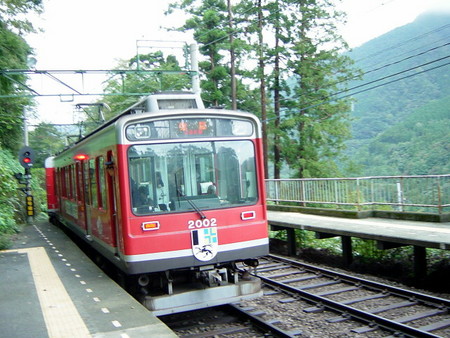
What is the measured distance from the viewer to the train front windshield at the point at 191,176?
6.58 meters

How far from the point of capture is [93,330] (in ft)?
17.3

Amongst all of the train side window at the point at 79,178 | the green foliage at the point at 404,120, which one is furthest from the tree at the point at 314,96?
the train side window at the point at 79,178

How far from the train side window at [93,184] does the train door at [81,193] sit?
0.74 meters

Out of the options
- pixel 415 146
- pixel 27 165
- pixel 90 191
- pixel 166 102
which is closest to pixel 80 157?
pixel 90 191

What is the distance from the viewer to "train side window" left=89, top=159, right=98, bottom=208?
8664 millimetres

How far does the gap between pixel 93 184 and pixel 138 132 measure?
2729 mm

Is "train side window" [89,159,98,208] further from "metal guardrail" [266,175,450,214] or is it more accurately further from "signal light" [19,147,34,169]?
"signal light" [19,147,34,169]

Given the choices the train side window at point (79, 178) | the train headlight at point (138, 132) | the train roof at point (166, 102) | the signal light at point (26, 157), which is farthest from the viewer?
the signal light at point (26, 157)

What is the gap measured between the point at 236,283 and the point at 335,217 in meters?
7.28

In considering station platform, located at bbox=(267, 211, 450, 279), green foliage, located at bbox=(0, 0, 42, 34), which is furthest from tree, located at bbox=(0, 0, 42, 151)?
station platform, located at bbox=(267, 211, 450, 279)

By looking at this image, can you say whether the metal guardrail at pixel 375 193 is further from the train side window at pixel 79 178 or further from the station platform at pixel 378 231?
the train side window at pixel 79 178

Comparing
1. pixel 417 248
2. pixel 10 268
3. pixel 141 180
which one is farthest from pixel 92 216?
pixel 417 248

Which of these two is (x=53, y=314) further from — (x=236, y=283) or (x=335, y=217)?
(x=335, y=217)

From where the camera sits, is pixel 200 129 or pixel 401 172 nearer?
pixel 200 129
